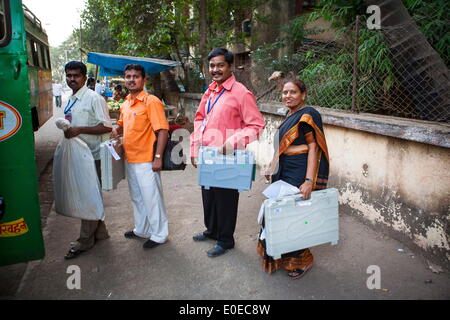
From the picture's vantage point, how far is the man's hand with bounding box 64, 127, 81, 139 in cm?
298

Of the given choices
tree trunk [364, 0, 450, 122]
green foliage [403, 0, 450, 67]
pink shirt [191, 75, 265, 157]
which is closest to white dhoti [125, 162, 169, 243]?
pink shirt [191, 75, 265, 157]

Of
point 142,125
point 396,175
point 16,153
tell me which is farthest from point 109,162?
point 396,175

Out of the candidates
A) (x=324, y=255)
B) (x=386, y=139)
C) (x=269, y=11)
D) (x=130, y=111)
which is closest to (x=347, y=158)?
(x=386, y=139)

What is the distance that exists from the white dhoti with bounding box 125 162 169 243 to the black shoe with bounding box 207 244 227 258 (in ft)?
1.68

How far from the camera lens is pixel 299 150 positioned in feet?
8.83

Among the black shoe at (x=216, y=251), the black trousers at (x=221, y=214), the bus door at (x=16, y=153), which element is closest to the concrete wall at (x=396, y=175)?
the black trousers at (x=221, y=214)

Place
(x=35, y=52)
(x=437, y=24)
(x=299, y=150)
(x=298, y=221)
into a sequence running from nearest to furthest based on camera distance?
(x=298, y=221), (x=299, y=150), (x=437, y=24), (x=35, y=52)

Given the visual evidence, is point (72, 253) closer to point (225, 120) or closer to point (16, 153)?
point (16, 153)

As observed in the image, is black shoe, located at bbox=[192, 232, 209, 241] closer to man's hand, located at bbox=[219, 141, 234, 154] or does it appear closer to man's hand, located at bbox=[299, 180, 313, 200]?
man's hand, located at bbox=[219, 141, 234, 154]

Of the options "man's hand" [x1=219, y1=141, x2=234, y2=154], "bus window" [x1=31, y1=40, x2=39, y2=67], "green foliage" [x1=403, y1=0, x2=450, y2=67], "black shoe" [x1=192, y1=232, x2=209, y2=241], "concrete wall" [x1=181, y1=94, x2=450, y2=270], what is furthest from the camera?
"bus window" [x1=31, y1=40, x2=39, y2=67]

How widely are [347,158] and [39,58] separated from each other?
781cm

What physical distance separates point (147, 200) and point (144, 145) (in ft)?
1.78

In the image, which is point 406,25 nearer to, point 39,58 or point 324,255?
point 324,255

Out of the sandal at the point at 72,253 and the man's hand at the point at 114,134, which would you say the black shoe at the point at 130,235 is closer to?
the sandal at the point at 72,253
